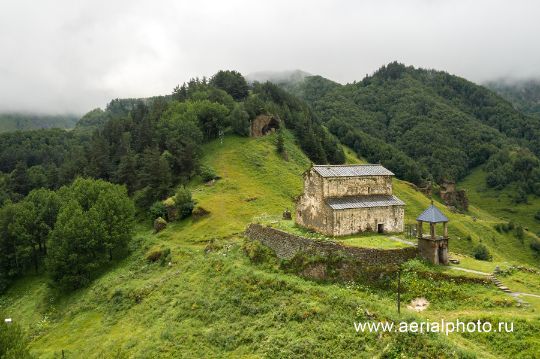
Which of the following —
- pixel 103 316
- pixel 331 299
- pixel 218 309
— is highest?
pixel 331 299

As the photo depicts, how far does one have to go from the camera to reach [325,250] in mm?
36406

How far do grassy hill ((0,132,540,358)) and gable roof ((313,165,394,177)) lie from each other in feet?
31.0

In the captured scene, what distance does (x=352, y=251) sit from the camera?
34.7 meters

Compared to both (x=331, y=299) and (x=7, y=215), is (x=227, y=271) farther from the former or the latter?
(x=7, y=215)

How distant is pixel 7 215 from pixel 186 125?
33.4 meters

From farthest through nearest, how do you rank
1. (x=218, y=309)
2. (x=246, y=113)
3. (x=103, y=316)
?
1. (x=246, y=113)
2. (x=103, y=316)
3. (x=218, y=309)

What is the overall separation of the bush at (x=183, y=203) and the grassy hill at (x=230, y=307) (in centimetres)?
129

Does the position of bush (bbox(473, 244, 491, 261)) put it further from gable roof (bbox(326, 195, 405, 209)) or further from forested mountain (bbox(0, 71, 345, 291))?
forested mountain (bbox(0, 71, 345, 291))

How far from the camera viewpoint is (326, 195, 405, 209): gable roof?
41.4 metres

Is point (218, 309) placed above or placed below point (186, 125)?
below

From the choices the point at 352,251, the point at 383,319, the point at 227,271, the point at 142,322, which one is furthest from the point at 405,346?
the point at 142,322

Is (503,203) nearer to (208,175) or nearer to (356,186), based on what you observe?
(208,175)

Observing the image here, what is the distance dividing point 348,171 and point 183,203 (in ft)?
93.6

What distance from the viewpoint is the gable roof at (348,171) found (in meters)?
43.2
